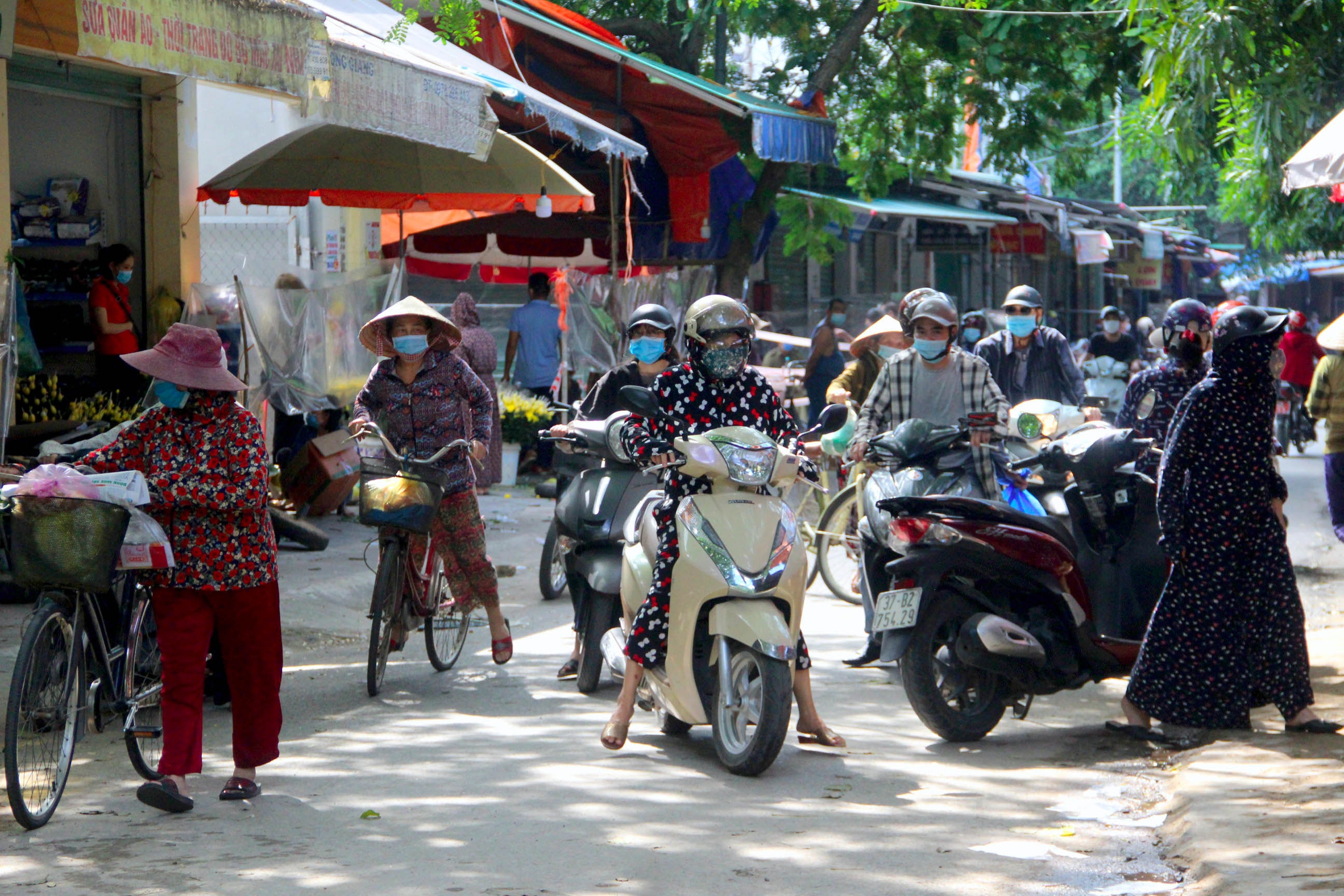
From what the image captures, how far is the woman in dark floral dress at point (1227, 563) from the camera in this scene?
556cm

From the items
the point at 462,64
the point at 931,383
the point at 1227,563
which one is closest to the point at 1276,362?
the point at 1227,563

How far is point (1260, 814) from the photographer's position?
4.66 m

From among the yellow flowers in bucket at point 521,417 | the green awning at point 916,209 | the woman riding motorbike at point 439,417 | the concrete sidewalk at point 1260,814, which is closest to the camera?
the concrete sidewalk at point 1260,814

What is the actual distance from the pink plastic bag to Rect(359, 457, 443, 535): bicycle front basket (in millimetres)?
1787

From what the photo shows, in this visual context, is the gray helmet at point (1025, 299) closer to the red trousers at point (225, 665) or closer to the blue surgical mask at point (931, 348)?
the blue surgical mask at point (931, 348)

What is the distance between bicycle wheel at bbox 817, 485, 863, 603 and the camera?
887 cm

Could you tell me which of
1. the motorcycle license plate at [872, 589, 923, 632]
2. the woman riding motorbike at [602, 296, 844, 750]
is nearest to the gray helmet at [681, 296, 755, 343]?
the woman riding motorbike at [602, 296, 844, 750]

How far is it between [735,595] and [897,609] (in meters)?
0.77

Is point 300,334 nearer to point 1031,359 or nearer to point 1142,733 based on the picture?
point 1031,359

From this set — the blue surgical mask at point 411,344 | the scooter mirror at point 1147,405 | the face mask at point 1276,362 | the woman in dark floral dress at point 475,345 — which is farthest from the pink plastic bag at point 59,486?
the woman in dark floral dress at point 475,345

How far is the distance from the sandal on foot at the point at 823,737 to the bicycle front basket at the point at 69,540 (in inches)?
102

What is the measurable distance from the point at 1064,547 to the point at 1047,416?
1775mm

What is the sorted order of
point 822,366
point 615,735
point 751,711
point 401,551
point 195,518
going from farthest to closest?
point 822,366, point 401,551, point 615,735, point 751,711, point 195,518

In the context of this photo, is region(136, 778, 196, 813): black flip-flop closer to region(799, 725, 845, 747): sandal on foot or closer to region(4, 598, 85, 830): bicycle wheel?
region(4, 598, 85, 830): bicycle wheel
